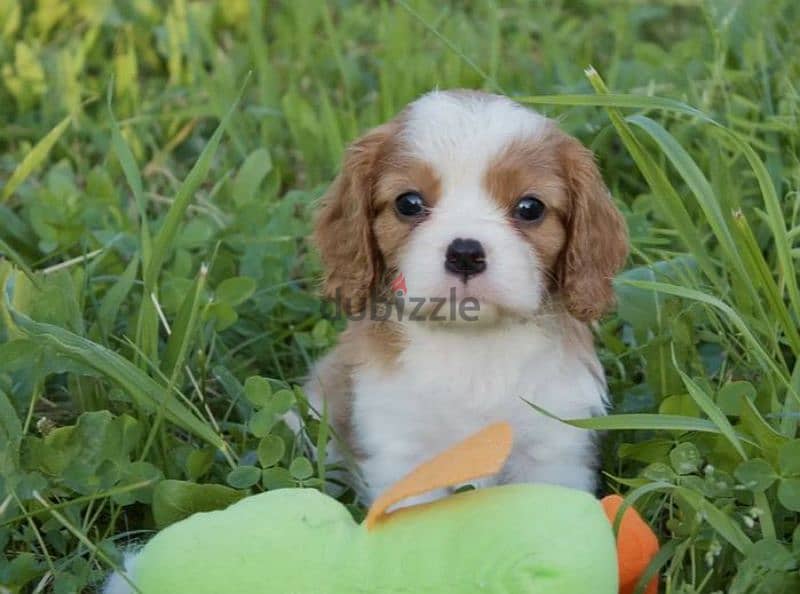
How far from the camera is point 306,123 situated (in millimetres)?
4363

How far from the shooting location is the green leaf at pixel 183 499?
8.16ft

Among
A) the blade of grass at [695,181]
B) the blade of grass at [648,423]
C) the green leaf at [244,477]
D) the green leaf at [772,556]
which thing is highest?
the blade of grass at [695,181]

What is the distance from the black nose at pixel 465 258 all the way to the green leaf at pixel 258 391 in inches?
18.5

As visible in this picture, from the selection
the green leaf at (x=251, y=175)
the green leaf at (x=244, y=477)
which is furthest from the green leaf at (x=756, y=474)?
the green leaf at (x=251, y=175)

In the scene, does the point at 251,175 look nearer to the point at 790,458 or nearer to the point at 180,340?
the point at 180,340

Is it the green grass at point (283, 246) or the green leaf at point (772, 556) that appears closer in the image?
the green leaf at point (772, 556)

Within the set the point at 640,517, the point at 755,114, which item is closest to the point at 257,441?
the point at 640,517

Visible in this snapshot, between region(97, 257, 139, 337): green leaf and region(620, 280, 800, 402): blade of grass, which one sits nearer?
region(620, 280, 800, 402): blade of grass

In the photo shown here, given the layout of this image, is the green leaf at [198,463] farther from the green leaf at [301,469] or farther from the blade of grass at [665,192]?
the blade of grass at [665,192]

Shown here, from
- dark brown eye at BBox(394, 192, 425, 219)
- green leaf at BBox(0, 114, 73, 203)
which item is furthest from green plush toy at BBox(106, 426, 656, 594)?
green leaf at BBox(0, 114, 73, 203)

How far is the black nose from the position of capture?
8.37ft

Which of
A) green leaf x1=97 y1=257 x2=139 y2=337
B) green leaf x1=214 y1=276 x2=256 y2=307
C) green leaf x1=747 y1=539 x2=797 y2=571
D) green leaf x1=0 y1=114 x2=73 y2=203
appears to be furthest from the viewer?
green leaf x1=0 y1=114 x2=73 y2=203

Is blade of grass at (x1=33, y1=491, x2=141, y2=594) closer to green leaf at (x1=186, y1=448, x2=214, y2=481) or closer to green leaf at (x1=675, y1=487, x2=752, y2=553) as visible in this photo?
green leaf at (x1=186, y1=448, x2=214, y2=481)

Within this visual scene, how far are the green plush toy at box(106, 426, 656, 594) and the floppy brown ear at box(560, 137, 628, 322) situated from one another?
72cm
